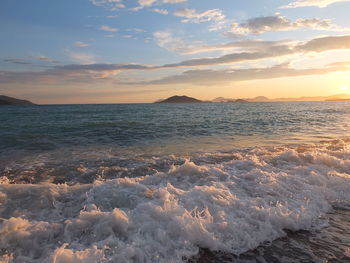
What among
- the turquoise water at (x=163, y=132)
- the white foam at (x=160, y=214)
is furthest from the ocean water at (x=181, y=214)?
the turquoise water at (x=163, y=132)

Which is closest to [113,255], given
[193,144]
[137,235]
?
[137,235]

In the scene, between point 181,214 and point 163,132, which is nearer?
point 181,214

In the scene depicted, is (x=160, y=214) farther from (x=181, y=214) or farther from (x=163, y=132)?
(x=163, y=132)

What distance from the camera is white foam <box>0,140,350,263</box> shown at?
14.6ft

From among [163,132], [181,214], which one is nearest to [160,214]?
[181,214]

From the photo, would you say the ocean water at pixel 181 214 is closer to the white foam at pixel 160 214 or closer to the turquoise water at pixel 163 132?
the white foam at pixel 160 214

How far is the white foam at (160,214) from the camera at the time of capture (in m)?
4.45

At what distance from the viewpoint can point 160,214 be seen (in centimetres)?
532

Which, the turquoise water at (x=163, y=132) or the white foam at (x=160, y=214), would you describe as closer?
the white foam at (x=160, y=214)

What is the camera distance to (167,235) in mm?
4812

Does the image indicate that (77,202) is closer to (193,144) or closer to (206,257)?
(206,257)

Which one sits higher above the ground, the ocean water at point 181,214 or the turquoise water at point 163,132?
the turquoise water at point 163,132

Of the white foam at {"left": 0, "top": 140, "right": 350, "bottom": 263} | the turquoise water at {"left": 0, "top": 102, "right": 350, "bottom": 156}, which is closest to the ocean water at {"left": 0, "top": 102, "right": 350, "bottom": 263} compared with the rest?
the white foam at {"left": 0, "top": 140, "right": 350, "bottom": 263}

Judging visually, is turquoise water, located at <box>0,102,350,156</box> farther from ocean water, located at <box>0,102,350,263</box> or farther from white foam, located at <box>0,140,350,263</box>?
white foam, located at <box>0,140,350,263</box>
